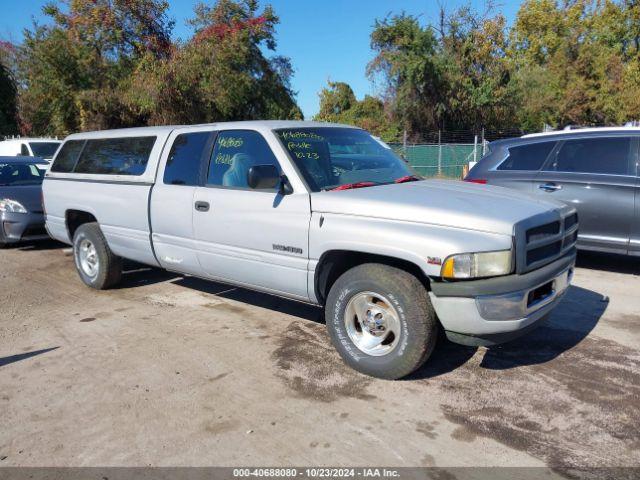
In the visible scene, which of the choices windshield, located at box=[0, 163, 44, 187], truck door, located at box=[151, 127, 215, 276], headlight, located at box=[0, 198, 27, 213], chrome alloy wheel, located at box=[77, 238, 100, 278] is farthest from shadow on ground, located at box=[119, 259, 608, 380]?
windshield, located at box=[0, 163, 44, 187]

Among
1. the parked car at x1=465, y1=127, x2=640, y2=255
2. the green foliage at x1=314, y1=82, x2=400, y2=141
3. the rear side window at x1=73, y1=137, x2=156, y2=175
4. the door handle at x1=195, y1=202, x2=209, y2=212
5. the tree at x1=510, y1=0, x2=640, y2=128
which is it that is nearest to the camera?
the door handle at x1=195, y1=202, x2=209, y2=212

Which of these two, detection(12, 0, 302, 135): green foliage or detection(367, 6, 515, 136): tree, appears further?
detection(367, 6, 515, 136): tree

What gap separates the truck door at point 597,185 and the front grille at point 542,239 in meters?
2.58

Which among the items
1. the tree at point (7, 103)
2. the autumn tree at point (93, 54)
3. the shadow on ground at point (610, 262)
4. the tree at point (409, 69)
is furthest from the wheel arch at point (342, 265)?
the tree at point (7, 103)

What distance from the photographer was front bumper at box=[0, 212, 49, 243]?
27.8ft

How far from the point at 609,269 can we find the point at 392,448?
513 cm

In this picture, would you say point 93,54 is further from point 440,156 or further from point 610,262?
point 610,262

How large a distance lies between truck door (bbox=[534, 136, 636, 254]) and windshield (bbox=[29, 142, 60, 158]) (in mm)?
14287

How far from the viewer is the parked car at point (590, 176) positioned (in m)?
6.20

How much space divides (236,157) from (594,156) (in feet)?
14.9

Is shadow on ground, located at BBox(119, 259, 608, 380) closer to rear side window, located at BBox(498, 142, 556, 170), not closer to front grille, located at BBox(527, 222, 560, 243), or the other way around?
front grille, located at BBox(527, 222, 560, 243)

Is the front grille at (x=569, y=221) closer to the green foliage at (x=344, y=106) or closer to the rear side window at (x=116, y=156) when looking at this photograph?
the rear side window at (x=116, y=156)

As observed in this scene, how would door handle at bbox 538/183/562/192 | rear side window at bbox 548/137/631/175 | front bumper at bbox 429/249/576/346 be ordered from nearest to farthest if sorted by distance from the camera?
front bumper at bbox 429/249/576/346
rear side window at bbox 548/137/631/175
door handle at bbox 538/183/562/192

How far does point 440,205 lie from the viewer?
11.7 ft
